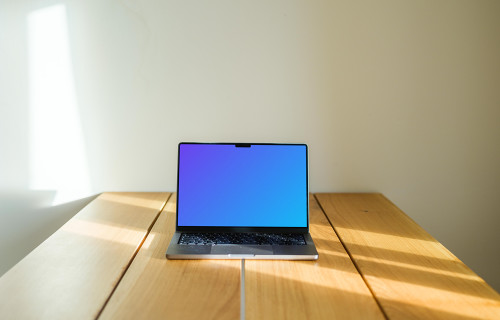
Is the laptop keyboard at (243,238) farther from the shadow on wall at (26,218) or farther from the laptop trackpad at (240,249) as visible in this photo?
the shadow on wall at (26,218)

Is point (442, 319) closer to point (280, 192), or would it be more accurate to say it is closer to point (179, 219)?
point (280, 192)

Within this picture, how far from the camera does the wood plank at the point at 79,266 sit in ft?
2.97

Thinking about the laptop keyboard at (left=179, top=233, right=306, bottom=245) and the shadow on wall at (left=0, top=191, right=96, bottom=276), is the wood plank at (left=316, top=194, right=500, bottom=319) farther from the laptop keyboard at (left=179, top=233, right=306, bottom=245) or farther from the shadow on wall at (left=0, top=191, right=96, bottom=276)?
the shadow on wall at (left=0, top=191, right=96, bottom=276)

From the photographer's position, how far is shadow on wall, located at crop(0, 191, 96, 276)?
1.68 meters

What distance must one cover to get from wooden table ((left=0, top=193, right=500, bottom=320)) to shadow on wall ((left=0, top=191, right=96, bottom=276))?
397 millimetres

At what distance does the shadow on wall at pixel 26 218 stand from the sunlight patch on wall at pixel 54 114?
0.04 m

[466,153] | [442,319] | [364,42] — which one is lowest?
[442,319]

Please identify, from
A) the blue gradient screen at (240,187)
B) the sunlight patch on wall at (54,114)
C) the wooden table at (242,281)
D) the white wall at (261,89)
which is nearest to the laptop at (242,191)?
the blue gradient screen at (240,187)

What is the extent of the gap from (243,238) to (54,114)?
0.92 metres

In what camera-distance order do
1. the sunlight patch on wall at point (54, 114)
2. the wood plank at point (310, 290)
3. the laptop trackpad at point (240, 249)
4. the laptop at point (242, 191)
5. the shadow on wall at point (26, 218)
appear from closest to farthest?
the wood plank at point (310, 290), the laptop trackpad at point (240, 249), the laptop at point (242, 191), the sunlight patch on wall at point (54, 114), the shadow on wall at point (26, 218)

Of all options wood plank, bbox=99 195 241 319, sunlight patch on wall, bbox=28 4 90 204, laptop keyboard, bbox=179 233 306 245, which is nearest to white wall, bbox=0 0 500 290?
sunlight patch on wall, bbox=28 4 90 204

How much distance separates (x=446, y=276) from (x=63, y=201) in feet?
4.58

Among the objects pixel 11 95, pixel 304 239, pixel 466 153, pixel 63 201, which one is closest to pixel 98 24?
pixel 11 95

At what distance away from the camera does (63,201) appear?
1690 mm
